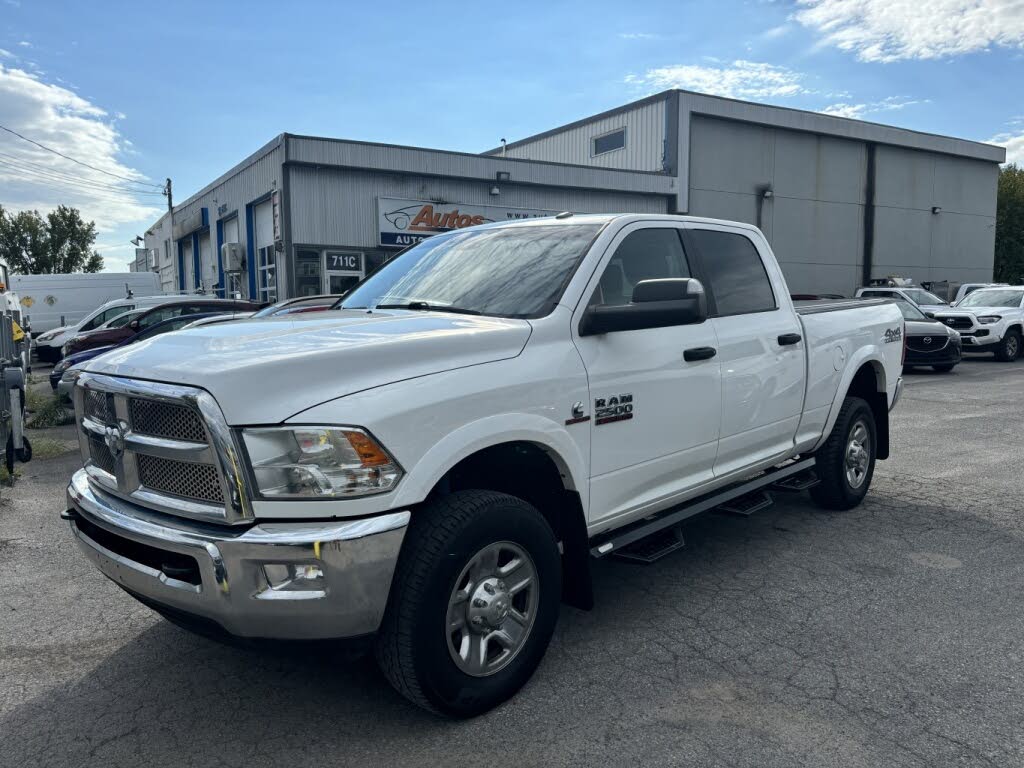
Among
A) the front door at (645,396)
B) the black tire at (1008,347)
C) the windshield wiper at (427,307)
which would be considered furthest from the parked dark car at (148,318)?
the black tire at (1008,347)

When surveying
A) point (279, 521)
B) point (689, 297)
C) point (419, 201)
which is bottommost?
point (279, 521)

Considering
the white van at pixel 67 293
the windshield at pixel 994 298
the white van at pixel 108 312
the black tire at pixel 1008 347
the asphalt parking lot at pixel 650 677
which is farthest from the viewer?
the white van at pixel 67 293

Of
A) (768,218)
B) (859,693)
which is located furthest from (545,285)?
(768,218)

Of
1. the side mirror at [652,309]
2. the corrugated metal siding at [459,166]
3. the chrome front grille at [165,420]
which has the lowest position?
the chrome front grille at [165,420]

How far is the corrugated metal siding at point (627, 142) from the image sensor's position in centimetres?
2553

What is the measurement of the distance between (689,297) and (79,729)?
9.64 feet

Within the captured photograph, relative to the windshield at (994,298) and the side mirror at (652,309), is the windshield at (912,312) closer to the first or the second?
the windshield at (994,298)

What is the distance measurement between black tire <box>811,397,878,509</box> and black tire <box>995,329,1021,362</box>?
15279 millimetres

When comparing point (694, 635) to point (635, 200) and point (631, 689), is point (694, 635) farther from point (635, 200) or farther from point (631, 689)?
point (635, 200)

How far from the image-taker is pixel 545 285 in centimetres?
357

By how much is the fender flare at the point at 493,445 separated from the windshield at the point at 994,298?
781 inches

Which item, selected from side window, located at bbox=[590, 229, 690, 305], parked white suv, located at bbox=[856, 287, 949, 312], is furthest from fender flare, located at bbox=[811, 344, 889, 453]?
parked white suv, located at bbox=[856, 287, 949, 312]

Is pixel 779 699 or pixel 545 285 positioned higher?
pixel 545 285

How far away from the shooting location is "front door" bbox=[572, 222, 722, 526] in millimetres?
3477
